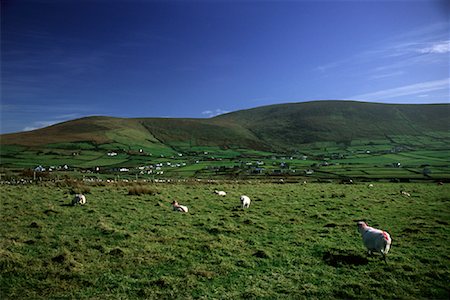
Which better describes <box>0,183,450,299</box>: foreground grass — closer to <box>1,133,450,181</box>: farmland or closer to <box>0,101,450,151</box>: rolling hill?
<box>1,133,450,181</box>: farmland

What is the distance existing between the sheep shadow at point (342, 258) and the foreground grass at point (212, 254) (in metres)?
0.04

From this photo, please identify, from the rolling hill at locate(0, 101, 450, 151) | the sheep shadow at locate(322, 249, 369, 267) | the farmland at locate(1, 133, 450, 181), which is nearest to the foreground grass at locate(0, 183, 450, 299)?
the sheep shadow at locate(322, 249, 369, 267)

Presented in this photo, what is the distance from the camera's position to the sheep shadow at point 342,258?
31.8ft

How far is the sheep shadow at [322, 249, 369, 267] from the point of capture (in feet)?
31.8

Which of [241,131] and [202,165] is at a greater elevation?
[241,131]

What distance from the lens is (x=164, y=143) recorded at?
15012 cm

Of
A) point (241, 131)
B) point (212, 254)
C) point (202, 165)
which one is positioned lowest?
point (202, 165)

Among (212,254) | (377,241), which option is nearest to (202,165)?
(212,254)

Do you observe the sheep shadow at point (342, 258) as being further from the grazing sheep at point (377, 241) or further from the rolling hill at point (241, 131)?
the rolling hill at point (241, 131)

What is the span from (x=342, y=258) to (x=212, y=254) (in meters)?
4.89

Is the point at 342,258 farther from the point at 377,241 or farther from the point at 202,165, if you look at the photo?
the point at 202,165

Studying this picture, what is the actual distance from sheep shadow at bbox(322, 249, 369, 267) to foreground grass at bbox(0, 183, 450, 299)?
4 cm

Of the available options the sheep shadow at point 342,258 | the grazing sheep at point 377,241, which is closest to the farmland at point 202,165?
the sheep shadow at point 342,258

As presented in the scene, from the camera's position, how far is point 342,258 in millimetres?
10133
